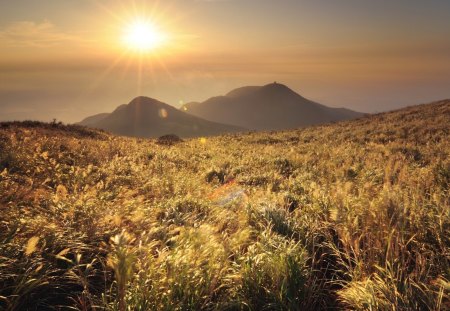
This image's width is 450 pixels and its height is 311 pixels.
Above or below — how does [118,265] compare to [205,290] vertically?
above

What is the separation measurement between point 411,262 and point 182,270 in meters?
2.72

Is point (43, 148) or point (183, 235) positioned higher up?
point (43, 148)

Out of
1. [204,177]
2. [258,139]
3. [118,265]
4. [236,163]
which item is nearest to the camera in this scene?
[118,265]

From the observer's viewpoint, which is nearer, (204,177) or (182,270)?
(182,270)

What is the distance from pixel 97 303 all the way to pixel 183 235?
3.28 feet

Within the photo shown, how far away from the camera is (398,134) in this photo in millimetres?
22953

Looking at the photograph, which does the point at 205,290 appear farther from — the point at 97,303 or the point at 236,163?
the point at 236,163

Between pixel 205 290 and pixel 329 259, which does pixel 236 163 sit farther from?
pixel 205 290

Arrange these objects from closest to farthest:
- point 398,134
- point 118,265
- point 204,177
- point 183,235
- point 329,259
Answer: point 118,265, point 183,235, point 329,259, point 204,177, point 398,134

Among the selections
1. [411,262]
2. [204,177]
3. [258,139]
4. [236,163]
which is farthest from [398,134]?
[411,262]

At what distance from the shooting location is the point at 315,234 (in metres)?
4.39

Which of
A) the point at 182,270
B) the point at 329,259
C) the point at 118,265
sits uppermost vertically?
the point at 118,265

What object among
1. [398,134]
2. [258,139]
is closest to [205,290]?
[398,134]

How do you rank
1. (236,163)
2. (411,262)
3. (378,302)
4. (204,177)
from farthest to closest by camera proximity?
1. (236,163)
2. (204,177)
3. (411,262)
4. (378,302)
